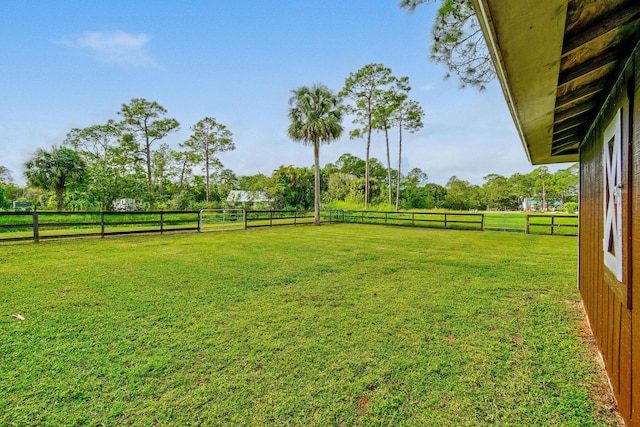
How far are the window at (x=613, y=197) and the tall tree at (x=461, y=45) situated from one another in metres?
3.65

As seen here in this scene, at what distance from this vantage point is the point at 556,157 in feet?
13.3

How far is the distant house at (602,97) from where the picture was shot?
0.92 metres

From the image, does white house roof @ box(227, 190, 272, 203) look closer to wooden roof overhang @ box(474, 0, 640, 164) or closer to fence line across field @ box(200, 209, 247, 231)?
fence line across field @ box(200, 209, 247, 231)

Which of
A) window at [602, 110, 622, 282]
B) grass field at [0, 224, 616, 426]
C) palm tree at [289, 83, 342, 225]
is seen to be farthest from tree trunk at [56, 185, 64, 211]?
window at [602, 110, 622, 282]

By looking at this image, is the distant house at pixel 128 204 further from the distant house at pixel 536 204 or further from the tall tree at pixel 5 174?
the distant house at pixel 536 204

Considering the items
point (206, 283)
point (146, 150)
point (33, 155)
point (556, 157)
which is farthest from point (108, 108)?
point (556, 157)

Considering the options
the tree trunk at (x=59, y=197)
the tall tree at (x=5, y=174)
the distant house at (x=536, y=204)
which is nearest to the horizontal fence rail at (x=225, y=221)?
the tree trunk at (x=59, y=197)

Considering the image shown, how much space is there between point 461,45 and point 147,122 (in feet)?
79.6

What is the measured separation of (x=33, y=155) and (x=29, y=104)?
16.2ft

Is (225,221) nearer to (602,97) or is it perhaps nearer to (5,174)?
(602,97)

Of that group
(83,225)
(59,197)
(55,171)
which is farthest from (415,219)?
(59,197)

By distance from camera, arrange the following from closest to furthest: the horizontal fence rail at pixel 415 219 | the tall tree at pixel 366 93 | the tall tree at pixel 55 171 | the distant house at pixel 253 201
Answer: the horizontal fence rail at pixel 415 219 < the tall tree at pixel 55 171 < the tall tree at pixel 366 93 < the distant house at pixel 253 201

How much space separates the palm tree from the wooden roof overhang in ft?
41.3

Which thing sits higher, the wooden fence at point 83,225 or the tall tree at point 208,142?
the tall tree at point 208,142
